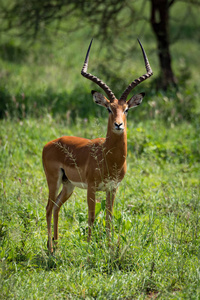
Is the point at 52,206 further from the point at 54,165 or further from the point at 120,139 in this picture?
the point at 120,139

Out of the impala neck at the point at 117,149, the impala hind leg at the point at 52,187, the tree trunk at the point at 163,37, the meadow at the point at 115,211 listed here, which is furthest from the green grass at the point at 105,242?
the tree trunk at the point at 163,37

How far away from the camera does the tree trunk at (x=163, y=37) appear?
1007 centimetres

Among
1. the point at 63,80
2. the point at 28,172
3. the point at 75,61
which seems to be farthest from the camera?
the point at 75,61

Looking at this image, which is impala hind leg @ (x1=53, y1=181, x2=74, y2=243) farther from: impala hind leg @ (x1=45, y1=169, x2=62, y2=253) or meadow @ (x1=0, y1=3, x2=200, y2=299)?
meadow @ (x1=0, y1=3, x2=200, y2=299)

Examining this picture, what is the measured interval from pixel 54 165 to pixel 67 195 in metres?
0.42

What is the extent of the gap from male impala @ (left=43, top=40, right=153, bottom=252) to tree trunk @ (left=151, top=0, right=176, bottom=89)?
5.87 m

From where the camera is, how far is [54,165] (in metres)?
4.66

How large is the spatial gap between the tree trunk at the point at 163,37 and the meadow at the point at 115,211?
0.32 meters

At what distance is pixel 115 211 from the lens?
15.2 feet

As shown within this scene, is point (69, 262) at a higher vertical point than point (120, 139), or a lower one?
lower

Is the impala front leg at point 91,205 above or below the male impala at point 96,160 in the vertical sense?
below

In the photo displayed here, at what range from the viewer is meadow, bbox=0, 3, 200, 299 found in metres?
3.61

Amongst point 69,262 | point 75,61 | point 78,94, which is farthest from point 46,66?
point 69,262

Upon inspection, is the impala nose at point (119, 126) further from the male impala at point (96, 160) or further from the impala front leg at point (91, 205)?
the impala front leg at point (91, 205)
